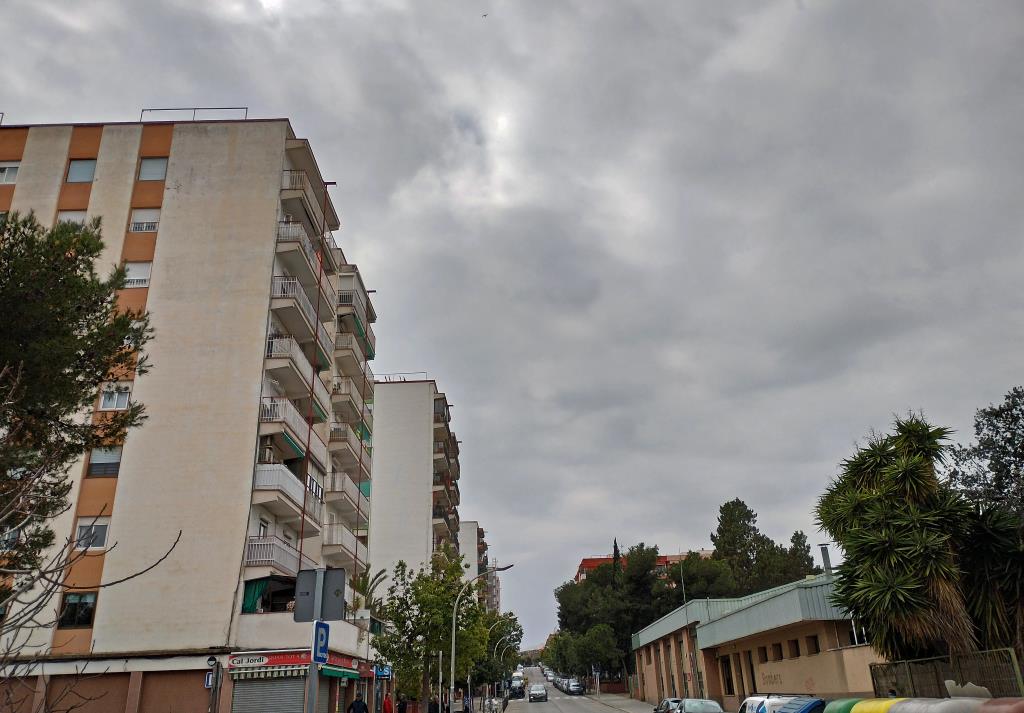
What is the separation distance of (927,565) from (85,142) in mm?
34009

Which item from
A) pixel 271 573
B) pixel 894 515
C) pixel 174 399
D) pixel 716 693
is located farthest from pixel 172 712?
pixel 716 693

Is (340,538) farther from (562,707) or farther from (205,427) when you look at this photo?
(562,707)

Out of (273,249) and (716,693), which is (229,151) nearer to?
(273,249)

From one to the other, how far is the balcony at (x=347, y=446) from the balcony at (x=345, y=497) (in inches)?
33.5

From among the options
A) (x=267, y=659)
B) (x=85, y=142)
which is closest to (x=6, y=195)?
(x=85, y=142)

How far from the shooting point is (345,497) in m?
36.9

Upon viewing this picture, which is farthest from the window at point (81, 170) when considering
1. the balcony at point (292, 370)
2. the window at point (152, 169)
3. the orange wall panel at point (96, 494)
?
the orange wall panel at point (96, 494)

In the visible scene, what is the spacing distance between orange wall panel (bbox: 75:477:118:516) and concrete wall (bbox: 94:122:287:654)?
37cm

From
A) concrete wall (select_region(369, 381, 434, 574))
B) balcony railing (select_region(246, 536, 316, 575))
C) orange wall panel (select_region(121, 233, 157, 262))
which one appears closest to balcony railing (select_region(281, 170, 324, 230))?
orange wall panel (select_region(121, 233, 157, 262))

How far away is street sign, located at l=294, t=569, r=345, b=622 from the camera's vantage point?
29.1 feet

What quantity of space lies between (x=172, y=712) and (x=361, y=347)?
70.0ft

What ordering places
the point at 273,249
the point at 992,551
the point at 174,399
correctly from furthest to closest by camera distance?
the point at 273,249, the point at 174,399, the point at 992,551

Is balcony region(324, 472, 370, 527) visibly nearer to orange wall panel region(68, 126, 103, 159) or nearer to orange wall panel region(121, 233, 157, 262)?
orange wall panel region(121, 233, 157, 262)

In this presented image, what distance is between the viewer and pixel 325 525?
1380 inches
